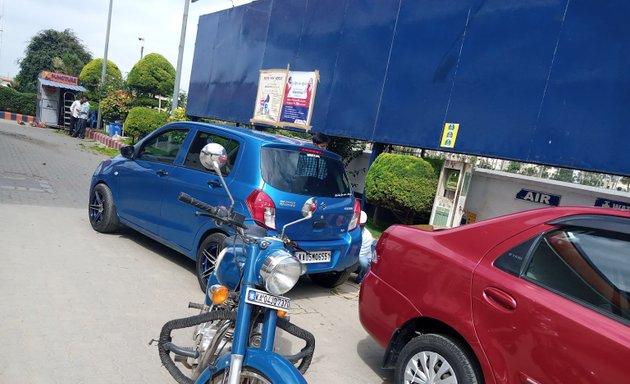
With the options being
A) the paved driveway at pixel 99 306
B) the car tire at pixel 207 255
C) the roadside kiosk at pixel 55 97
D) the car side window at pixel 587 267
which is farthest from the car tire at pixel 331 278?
the roadside kiosk at pixel 55 97

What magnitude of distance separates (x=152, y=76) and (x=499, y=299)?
2233cm

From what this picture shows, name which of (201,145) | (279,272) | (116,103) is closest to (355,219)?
(201,145)

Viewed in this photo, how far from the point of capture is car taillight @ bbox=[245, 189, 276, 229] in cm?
414

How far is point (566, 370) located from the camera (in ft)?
7.28

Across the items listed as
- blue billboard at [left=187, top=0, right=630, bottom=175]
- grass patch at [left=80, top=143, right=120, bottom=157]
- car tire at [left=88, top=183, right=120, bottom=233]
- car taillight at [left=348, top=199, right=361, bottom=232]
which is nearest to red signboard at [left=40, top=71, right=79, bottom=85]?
grass patch at [left=80, top=143, right=120, bottom=157]

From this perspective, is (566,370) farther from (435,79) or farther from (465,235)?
(435,79)

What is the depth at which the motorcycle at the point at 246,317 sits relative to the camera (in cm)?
211

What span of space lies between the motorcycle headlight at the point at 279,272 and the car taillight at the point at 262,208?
77.2 inches

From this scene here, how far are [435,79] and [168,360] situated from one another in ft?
20.9

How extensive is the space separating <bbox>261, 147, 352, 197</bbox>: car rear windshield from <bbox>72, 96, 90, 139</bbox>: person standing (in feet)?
61.2

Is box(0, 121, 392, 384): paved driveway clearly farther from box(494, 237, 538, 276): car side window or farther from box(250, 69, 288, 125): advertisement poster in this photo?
box(250, 69, 288, 125): advertisement poster

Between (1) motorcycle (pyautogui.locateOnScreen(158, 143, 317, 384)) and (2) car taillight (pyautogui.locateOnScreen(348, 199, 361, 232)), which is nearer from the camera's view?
(1) motorcycle (pyautogui.locateOnScreen(158, 143, 317, 384))

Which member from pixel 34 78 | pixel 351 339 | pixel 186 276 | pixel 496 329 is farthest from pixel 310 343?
pixel 34 78

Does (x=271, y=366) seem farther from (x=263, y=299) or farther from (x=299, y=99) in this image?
(x=299, y=99)
